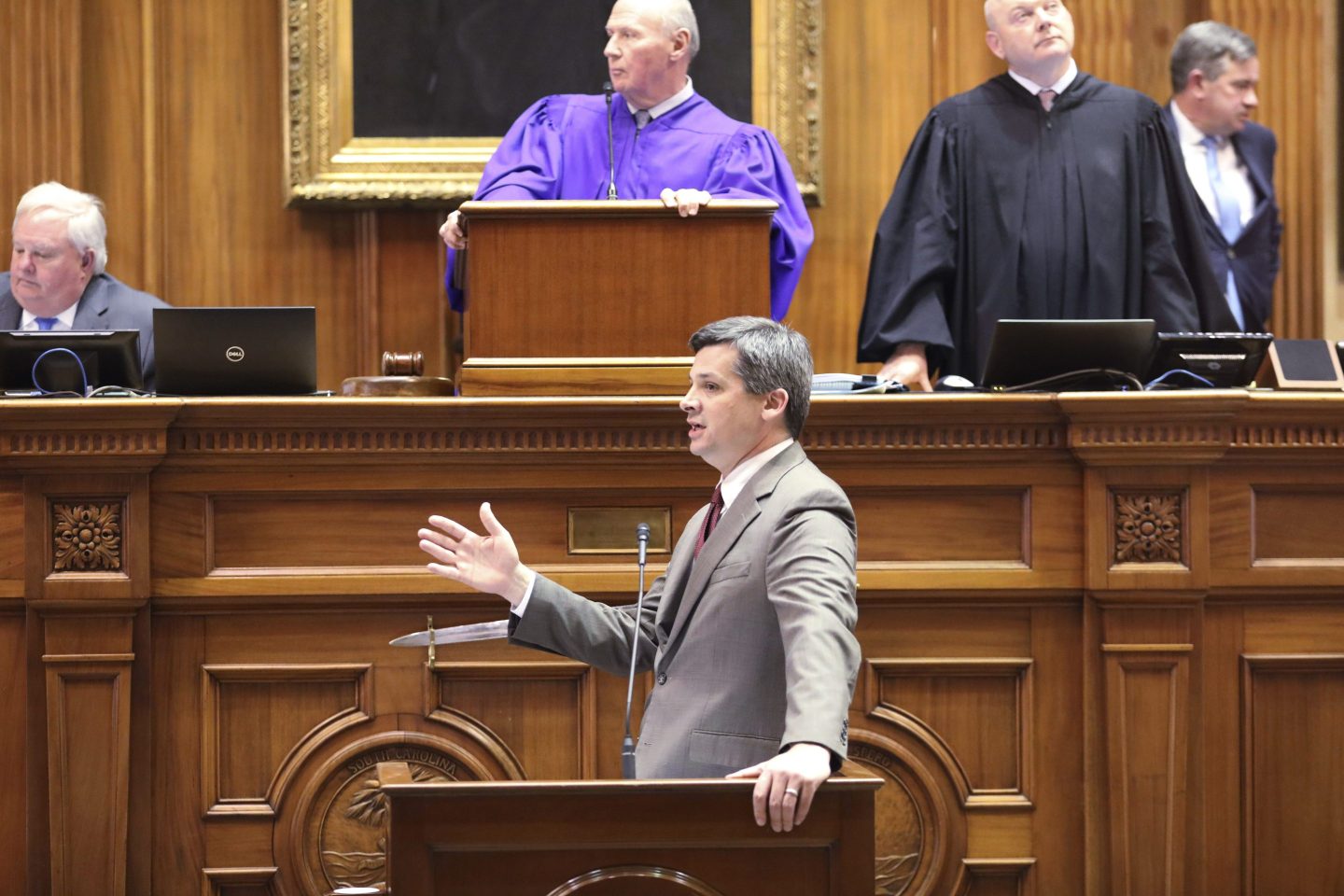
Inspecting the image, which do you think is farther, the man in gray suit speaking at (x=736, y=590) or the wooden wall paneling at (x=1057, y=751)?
the wooden wall paneling at (x=1057, y=751)

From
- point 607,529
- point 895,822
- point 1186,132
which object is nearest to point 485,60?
point 1186,132

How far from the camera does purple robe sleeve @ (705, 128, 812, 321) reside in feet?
13.8

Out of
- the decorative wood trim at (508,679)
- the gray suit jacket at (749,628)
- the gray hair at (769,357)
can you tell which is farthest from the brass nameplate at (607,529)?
the gray hair at (769,357)

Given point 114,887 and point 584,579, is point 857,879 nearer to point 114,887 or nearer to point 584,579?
point 584,579

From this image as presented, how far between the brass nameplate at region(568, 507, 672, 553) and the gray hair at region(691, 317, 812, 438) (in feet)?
2.33

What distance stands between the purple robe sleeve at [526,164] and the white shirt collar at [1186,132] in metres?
2.19

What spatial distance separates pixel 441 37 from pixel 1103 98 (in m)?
2.36

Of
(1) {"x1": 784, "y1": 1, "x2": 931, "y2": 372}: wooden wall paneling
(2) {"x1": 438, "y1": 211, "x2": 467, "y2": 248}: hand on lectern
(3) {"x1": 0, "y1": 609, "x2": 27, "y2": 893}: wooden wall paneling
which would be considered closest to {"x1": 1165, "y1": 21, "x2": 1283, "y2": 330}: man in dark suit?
(1) {"x1": 784, "y1": 1, "x2": 931, "y2": 372}: wooden wall paneling

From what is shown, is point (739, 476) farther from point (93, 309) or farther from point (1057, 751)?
point (93, 309)

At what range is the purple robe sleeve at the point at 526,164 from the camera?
4.26 meters

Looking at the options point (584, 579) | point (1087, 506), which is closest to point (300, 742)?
point (584, 579)

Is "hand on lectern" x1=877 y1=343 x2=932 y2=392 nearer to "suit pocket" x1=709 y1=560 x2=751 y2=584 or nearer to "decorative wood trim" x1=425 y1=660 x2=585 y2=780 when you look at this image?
"decorative wood trim" x1=425 y1=660 x2=585 y2=780

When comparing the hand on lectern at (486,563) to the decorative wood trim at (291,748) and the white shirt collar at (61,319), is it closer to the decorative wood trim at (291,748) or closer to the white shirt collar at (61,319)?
the decorative wood trim at (291,748)

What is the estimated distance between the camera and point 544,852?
2.20m
